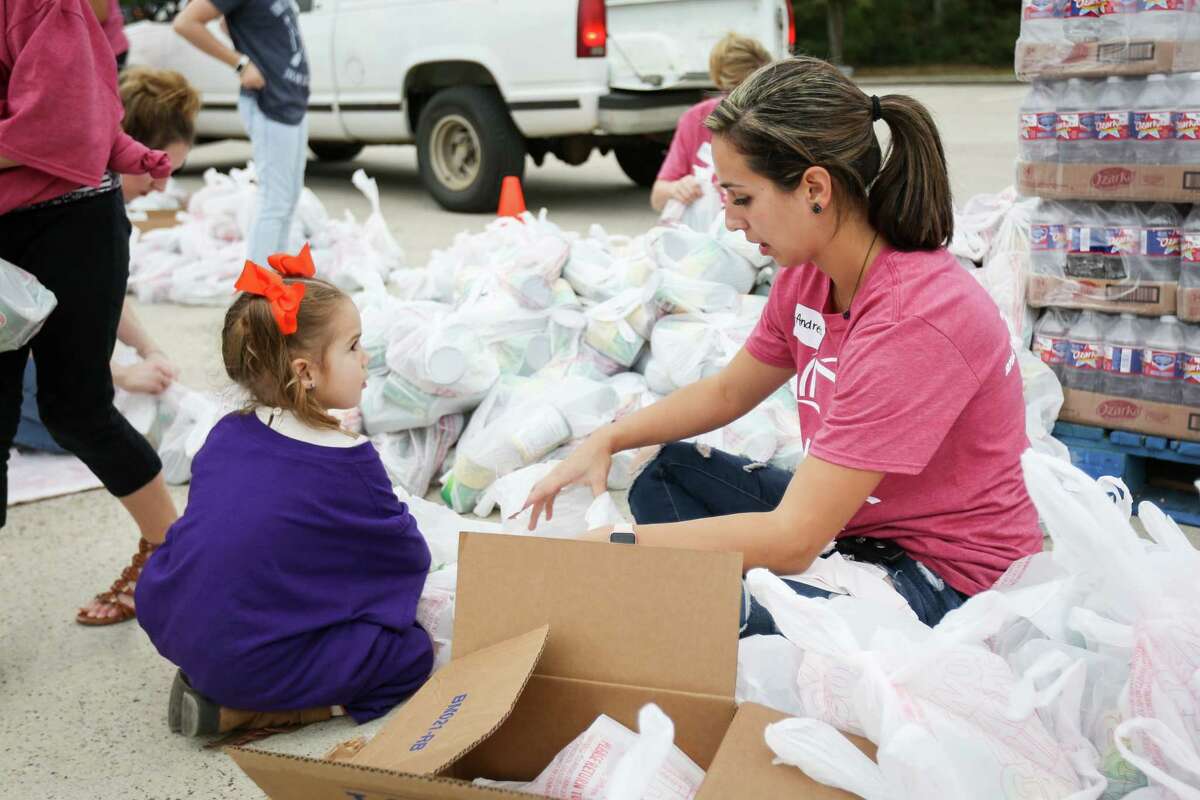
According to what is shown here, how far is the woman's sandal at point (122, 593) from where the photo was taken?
110 inches

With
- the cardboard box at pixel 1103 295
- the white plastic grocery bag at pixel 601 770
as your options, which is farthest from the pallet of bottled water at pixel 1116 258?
the white plastic grocery bag at pixel 601 770

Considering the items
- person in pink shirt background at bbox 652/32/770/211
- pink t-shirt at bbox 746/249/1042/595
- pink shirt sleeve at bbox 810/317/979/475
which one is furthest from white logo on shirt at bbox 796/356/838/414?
person in pink shirt background at bbox 652/32/770/211

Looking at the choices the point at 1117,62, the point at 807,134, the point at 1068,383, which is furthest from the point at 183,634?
the point at 1117,62

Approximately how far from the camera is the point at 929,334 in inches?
69.6

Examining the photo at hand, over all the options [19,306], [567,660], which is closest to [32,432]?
[19,306]

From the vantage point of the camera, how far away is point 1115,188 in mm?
3082

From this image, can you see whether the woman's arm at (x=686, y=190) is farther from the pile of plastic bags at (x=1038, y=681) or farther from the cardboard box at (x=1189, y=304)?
the pile of plastic bags at (x=1038, y=681)

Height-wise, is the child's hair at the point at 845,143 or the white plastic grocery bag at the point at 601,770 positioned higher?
the child's hair at the point at 845,143

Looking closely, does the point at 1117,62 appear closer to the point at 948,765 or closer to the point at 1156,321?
the point at 1156,321

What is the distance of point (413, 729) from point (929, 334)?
3.21 ft

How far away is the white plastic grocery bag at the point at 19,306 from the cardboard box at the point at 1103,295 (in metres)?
2.60

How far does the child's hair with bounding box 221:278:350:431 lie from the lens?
2246 millimetres

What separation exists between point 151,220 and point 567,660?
19.6 ft

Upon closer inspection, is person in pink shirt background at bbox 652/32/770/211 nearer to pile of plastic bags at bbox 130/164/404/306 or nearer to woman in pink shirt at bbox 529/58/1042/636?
pile of plastic bags at bbox 130/164/404/306
